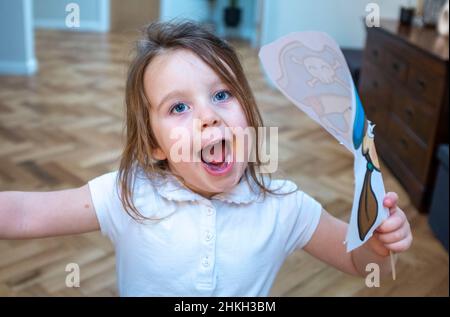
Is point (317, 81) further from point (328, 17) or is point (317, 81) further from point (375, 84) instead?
point (328, 17)

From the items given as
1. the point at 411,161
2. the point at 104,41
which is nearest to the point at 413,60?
the point at 411,161

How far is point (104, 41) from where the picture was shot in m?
6.03

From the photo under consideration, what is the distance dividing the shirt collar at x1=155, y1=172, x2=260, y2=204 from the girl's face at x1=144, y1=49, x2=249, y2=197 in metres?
0.05

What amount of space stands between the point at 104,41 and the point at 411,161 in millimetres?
4300

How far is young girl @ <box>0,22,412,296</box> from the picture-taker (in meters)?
0.76

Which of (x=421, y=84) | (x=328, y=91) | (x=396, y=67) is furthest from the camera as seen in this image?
(x=396, y=67)

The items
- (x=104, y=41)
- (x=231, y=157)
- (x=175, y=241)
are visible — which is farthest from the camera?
(x=104, y=41)

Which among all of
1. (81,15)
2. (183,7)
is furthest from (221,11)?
(81,15)

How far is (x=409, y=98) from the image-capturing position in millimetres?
2506

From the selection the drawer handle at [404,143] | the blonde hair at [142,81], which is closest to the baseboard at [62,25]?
the drawer handle at [404,143]

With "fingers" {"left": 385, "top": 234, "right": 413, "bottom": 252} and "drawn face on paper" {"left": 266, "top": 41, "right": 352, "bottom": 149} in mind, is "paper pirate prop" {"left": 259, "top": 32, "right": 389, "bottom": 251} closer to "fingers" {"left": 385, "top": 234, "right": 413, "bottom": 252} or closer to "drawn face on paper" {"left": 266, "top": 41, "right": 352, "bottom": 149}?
"drawn face on paper" {"left": 266, "top": 41, "right": 352, "bottom": 149}

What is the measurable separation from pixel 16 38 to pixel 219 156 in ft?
13.2
